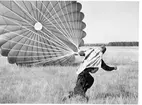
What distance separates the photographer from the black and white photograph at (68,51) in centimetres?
287

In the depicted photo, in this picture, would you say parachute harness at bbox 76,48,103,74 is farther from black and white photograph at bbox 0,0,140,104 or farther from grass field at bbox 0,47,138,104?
grass field at bbox 0,47,138,104

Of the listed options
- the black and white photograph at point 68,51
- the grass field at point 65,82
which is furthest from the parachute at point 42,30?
the grass field at point 65,82

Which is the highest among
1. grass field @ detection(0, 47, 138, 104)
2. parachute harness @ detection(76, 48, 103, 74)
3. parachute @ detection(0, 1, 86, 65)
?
parachute @ detection(0, 1, 86, 65)

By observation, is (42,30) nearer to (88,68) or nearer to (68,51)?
(68,51)

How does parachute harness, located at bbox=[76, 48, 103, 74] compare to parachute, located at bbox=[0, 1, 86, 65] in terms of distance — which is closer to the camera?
parachute harness, located at bbox=[76, 48, 103, 74]

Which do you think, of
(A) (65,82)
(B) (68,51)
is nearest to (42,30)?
(B) (68,51)

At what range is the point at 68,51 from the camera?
2939mm

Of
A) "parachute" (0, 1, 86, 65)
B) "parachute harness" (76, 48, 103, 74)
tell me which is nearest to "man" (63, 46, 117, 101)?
"parachute harness" (76, 48, 103, 74)

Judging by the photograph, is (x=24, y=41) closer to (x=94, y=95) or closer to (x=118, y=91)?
(x=94, y=95)

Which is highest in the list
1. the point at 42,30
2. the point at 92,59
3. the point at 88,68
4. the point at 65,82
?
the point at 42,30

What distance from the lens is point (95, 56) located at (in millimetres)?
2795

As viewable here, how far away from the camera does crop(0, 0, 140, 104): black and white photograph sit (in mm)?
2865

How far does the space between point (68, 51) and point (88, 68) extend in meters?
0.34

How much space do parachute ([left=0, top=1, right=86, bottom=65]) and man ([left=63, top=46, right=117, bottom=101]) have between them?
19cm
